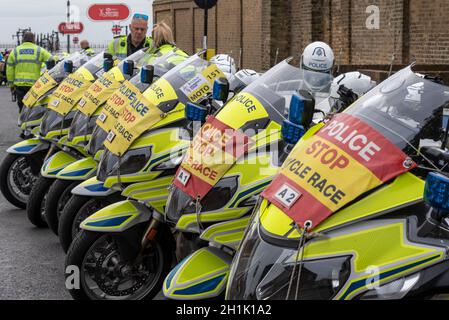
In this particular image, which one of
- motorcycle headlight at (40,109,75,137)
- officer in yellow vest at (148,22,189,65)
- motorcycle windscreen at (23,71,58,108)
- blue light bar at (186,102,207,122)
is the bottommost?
motorcycle headlight at (40,109,75,137)

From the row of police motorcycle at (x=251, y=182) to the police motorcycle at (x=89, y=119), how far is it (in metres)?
0.01

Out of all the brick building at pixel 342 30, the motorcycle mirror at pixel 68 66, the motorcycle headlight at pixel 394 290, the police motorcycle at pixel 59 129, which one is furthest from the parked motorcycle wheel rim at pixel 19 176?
the motorcycle headlight at pixel 394 290

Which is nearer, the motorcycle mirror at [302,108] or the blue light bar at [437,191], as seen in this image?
the blue light bar at [437,191]

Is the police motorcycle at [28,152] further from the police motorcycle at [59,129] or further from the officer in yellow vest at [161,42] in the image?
the officer in yellow vest at [161,42]

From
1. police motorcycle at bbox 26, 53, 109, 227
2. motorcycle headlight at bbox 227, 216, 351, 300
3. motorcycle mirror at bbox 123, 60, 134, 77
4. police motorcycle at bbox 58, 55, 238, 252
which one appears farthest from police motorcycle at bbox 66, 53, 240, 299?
motorcycle headlight at bbox 227, 216, 351, 300

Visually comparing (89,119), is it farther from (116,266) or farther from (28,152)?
(116,266)

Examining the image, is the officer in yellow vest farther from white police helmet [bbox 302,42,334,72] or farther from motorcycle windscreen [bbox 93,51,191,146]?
white police helmet [bbox 302,42,334,72]

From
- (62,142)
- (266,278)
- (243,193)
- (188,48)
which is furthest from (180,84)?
(188,48)

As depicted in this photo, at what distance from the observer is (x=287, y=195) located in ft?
10.5

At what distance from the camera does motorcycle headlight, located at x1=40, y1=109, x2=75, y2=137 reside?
8.14 meters

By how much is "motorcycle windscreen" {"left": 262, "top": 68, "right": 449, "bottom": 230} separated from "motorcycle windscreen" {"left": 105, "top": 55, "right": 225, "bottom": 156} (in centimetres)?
238

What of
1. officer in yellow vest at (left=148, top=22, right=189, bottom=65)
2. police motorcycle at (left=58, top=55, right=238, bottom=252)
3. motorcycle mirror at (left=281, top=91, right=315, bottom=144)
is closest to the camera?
motorcycle mirror at (left=281, top=91, right=315, bottom=144)

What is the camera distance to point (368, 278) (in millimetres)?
2908

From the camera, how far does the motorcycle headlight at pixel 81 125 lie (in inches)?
293
